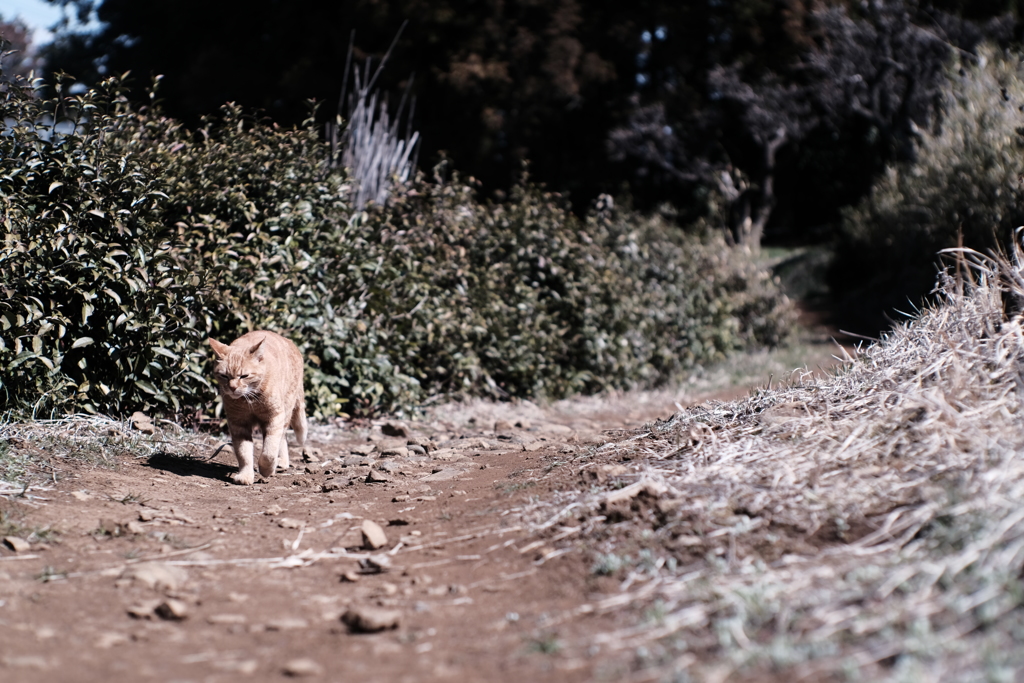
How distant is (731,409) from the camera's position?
417 centimetres

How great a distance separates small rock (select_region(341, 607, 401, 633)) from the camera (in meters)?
2.43

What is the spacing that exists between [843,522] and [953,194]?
9256 millimetres

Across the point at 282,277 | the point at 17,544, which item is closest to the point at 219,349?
the point at 282,277

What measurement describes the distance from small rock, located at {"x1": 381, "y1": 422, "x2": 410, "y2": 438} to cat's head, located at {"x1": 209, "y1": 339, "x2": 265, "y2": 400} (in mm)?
1709

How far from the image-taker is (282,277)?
19.1ft

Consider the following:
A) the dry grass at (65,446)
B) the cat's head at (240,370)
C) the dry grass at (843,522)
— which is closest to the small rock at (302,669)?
the dry grass at (843,522)

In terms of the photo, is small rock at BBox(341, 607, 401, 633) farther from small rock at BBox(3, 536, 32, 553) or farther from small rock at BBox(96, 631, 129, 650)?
small rock at BBox(3, 536, 32, 553)

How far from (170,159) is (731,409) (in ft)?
13.7

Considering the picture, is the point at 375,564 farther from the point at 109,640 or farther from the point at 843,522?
the point at 843,522

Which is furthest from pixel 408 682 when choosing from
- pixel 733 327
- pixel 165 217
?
pixel 733 327

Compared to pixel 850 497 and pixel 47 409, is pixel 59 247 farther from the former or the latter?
pixel 850 497

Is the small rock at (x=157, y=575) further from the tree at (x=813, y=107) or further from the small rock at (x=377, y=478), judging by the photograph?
the tree at (x=813, y=107)

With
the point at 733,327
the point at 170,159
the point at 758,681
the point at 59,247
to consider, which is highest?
the point at 170,159

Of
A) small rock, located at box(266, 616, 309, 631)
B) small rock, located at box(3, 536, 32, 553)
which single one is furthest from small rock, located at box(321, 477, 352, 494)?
small rock, located at box(266, 616, 309, 631)
